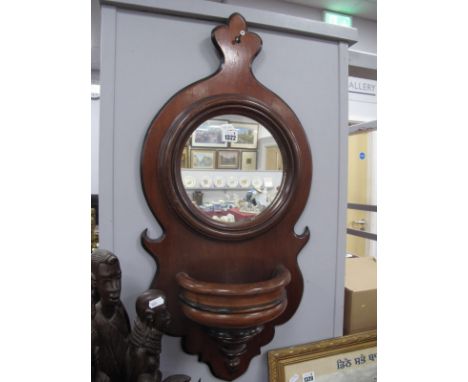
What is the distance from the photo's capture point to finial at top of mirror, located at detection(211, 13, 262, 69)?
1.10m

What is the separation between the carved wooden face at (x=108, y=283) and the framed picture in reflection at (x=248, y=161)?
22.3 inches

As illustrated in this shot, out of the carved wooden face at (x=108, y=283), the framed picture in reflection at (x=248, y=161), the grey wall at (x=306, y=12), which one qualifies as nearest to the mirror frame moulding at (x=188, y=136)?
the framed picture in reflection at (x=248, y=161)

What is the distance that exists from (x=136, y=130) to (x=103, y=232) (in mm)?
348

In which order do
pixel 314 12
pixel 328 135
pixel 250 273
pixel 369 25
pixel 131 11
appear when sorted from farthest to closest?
pixel 369 25, pixel 314 12, pixel 328 135, pixel 250 273, pixel 131 11

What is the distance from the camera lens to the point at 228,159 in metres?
1.20

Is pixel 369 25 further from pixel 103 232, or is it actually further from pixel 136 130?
pixel 103 232

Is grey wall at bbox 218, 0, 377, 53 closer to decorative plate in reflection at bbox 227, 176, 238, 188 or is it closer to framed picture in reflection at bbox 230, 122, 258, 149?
framed picture in reflection at bbox 230, 122, 258, 149

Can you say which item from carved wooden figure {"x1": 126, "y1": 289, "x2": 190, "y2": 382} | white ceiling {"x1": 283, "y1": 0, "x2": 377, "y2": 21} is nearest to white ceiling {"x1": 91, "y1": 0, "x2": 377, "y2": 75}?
white ceiling {"x1": 283, "y1": 0, "x2": 377, "y2": 21}

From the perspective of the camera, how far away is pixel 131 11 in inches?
40.8

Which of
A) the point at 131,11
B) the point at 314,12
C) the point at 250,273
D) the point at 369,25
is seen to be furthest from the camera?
the point at 369,25

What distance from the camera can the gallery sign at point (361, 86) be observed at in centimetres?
332

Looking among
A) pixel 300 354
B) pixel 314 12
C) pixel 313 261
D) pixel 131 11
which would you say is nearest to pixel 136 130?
pixel 131 11

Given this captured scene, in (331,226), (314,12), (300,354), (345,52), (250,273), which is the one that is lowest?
(300,354)

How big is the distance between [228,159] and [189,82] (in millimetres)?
301
